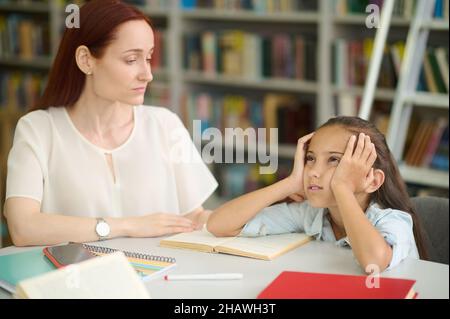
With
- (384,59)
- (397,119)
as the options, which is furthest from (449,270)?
(384,59)

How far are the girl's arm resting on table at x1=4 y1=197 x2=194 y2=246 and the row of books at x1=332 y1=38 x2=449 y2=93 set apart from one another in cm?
171

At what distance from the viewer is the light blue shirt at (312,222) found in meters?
1.50

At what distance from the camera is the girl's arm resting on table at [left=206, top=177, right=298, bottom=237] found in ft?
5.41

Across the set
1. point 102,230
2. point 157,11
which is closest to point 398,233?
point 102,230

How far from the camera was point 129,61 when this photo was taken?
193cm

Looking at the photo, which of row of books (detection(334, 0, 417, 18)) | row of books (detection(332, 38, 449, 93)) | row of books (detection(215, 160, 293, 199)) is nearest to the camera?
row of books (detection(332, 38, 449, 93))

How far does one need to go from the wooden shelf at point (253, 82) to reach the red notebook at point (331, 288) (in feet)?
8.48

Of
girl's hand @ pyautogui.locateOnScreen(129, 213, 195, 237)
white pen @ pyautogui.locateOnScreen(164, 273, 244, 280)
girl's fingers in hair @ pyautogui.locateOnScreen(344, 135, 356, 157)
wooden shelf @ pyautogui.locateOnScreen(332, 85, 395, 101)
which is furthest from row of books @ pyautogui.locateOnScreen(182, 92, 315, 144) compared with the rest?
white pen @ pyautogui.locateOnScreen(164, 273, 244, 280)

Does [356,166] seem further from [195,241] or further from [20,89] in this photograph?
[20,89]

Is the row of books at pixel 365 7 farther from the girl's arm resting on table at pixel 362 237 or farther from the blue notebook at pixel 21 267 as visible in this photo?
the blue notebook at pixel 21 267

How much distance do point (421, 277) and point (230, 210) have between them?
0.48 m

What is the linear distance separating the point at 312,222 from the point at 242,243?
194 mm

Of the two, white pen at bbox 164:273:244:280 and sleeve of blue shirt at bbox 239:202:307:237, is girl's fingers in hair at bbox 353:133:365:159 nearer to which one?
sleeve of blue shirt at bbox 239:202:307:237

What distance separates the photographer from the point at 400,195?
1.62m
